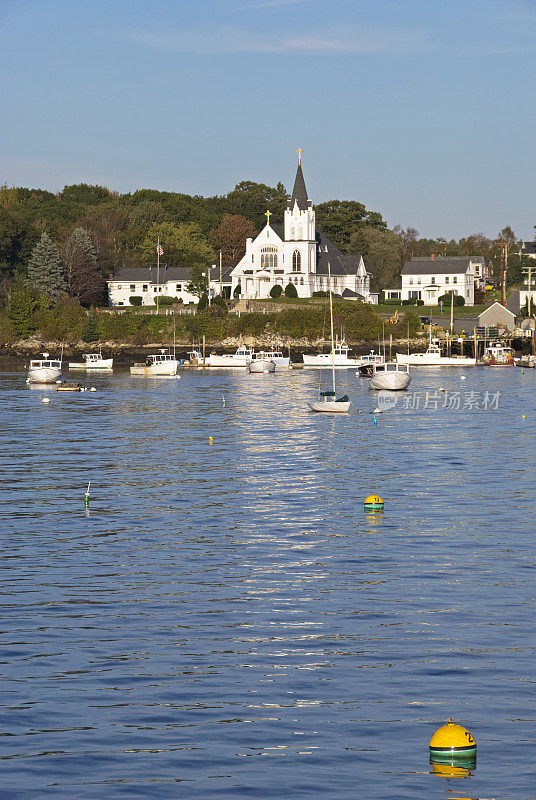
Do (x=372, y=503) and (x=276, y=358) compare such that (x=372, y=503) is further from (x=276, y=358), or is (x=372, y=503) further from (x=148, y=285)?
(x=148, y=285)

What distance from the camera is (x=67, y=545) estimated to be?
3145cm

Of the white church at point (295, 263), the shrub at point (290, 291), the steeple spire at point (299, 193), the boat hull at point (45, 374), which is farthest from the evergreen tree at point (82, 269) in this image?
the boat hull at point (45, 374)

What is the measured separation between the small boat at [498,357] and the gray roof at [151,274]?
58.2 metres

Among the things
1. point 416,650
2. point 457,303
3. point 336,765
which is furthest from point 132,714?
point 457,303

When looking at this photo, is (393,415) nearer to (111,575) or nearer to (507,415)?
(507,415)

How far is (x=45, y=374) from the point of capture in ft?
360

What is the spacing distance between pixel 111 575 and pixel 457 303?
573 feet

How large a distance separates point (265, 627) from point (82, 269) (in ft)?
527

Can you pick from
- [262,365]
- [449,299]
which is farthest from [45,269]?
[449,299]

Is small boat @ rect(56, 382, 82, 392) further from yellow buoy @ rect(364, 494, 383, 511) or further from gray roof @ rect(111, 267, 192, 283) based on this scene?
Answer: gray roof @ rect(111, 267, 192, 283)

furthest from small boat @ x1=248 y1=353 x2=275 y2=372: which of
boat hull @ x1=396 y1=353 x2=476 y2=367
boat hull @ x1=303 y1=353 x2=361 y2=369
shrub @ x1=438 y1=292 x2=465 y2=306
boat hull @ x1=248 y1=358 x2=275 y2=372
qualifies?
shrub @ x1=438 y1=292 x2=465 y2=306

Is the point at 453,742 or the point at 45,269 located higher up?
the point at 45,269

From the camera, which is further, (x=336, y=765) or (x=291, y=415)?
(x=291, y=415)

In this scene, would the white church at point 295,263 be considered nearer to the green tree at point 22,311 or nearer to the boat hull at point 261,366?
the green tree at point 22,311
